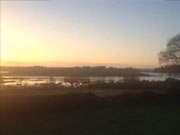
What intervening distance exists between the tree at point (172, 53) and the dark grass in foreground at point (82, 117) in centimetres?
1732

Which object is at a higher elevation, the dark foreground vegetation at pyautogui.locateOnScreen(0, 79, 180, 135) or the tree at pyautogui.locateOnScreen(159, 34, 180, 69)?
the tree at pyautogui.locateOnScreen(159, 34, 180, 69)

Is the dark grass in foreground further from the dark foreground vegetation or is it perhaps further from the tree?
the tree

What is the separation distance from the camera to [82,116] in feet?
69.2

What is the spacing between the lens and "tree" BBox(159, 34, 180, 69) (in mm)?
45000

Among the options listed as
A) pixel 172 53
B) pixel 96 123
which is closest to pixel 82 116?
pixel 96 123

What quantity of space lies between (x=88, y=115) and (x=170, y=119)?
5.53m

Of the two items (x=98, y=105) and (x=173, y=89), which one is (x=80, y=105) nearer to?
(x=98, y=105)

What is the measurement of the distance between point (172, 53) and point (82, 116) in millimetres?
27803

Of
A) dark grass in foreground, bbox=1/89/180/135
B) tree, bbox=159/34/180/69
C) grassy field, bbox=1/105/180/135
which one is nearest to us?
grassy field, bbox=1/105/180/135

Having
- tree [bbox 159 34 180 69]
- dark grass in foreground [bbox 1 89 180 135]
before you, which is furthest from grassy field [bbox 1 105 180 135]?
tree [bbox 159 34 180 69]

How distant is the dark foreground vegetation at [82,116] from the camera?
16.1 meters


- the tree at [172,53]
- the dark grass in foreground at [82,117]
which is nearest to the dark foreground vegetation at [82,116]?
the dark grass in foreground at [82,117]

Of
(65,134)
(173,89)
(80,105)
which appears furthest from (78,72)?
(65,134)

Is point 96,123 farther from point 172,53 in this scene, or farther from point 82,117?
point 172,53
